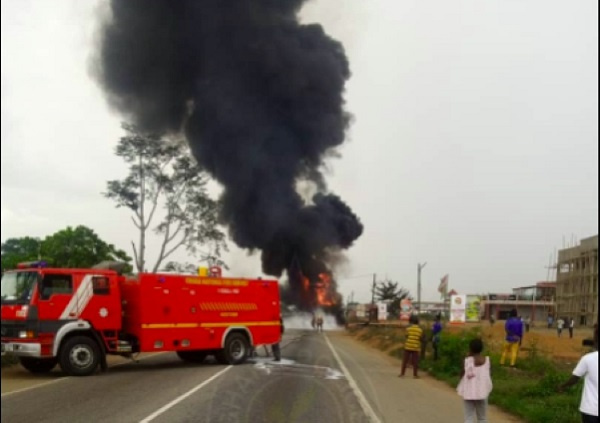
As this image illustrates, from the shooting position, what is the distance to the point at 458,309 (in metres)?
34.6

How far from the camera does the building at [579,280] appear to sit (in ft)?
64.2

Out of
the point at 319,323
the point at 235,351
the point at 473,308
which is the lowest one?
the point at 319,323

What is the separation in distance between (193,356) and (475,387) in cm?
1298

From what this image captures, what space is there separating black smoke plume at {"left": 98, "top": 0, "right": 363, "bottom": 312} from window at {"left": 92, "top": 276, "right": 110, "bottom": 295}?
22994 mm

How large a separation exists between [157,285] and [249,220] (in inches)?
924

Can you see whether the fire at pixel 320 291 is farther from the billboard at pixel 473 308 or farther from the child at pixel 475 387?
the child at pixel 475 387

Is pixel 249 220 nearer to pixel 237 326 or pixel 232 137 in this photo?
pixel 232 137

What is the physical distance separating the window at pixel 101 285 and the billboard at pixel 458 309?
22678 mm

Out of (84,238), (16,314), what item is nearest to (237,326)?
(16,314)

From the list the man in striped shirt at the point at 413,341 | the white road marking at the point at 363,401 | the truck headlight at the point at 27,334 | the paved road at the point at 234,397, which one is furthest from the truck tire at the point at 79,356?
the man in striped shirt at the point at 413,341

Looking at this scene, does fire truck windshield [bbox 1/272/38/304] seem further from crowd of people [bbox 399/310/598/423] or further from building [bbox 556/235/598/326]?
building [bbox 556/235/598/326]

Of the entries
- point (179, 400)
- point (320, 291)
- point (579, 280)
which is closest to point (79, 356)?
point (179, 400)

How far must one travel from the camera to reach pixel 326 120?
40094 millimetres

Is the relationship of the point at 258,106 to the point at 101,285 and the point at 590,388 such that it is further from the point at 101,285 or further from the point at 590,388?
the point at 590,388
